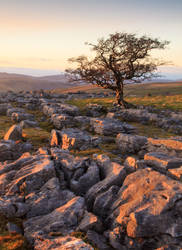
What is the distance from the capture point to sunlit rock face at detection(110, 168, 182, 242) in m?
9.33

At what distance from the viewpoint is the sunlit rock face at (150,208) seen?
9328 mm

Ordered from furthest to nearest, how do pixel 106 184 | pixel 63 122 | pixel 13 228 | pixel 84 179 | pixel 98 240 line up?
1. pixel 63 122
2. pixel 84 179
3. pixel 106 184
4. pixel 13 228
5. pixel 98 240

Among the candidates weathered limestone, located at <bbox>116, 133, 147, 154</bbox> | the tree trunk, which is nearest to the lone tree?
the tree trunk

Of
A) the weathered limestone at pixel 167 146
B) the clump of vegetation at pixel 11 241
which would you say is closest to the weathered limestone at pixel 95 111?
the weathered limestone at pixel 167 146

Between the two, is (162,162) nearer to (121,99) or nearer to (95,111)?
(95,111)

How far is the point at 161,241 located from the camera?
364 inches

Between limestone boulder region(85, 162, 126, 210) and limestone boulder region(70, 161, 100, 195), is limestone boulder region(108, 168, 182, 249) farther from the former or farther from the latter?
limestone boulder region(70, 161, 100, 195)

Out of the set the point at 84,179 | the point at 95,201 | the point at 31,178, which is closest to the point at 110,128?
the point at 84,179

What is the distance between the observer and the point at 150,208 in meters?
9.79

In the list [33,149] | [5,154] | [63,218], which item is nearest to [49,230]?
[63,218]

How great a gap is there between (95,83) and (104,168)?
144ft

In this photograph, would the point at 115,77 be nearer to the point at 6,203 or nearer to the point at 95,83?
the point at 95,83

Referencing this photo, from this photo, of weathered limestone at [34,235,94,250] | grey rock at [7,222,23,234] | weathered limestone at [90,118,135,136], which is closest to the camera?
weathered limestone at [34,235,94,250]

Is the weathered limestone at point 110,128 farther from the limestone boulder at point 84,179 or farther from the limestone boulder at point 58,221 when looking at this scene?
the limestone boulder at point 58,221
